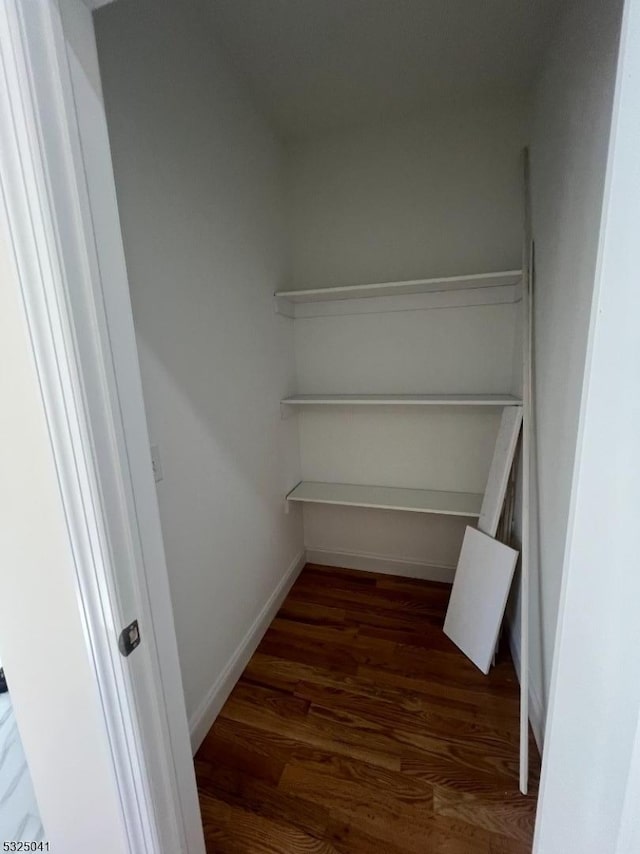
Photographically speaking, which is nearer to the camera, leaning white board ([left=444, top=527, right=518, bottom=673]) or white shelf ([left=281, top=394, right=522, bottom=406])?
leaning white board ([left=444, top=527, right=518, bottom=673])

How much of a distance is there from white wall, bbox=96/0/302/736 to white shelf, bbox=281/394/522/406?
0.89 ft

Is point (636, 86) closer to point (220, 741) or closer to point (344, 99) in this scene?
point (344, 99)

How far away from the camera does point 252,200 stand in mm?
1834

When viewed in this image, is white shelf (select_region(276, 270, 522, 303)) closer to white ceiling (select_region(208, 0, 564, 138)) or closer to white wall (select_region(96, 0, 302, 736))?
white wall (select_region(96, 0, 302, 736))

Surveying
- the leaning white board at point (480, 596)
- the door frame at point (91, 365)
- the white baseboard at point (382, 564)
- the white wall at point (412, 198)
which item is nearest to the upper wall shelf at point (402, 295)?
the white wall at point (412, 198)

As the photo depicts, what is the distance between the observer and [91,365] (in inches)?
24.7

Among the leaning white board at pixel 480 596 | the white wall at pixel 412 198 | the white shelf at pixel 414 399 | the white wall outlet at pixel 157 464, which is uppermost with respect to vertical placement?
the white wall at pixel 412 198

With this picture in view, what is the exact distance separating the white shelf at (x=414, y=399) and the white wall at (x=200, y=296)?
0.27 metres

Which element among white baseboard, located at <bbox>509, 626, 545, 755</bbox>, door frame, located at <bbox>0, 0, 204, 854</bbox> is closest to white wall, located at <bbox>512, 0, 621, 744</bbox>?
white baseboard, located at <bbox>509, 626, 545, 755</bbox>

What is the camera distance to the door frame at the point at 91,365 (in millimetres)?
544

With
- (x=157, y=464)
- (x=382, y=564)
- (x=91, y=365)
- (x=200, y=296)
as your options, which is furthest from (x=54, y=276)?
(x=382, y=564)

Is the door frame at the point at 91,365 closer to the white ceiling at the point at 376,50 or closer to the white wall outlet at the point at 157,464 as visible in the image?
the white wall outlet at the point at 157,464

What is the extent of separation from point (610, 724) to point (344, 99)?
8.04 feet

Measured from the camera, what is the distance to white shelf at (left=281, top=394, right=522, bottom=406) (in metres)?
1.85
